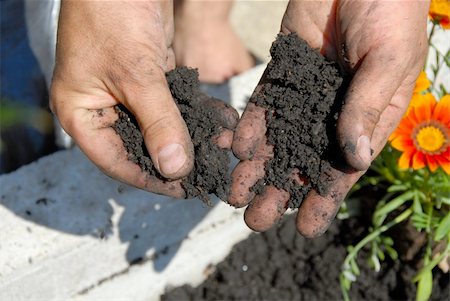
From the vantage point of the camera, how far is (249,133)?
1.89 m

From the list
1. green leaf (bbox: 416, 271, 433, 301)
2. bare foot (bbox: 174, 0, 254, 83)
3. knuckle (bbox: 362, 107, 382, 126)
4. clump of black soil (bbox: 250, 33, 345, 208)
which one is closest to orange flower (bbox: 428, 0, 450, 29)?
clump of black soil (bbox: 250, 33, 345, 208)

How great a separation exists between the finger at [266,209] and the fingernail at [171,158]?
289mm

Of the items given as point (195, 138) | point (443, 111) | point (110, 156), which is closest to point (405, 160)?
point (443, 111)

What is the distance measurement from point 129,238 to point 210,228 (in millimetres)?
311

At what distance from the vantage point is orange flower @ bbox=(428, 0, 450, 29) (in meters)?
1.97

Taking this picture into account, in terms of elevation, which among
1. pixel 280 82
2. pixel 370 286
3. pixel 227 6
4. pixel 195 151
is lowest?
pixel 370 286

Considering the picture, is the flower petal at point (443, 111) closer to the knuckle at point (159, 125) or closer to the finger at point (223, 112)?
the finger at point (223, 112)

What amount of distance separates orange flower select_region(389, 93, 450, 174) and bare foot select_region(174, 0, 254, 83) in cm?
123

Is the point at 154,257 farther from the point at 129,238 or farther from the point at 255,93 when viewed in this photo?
the point at 255,93

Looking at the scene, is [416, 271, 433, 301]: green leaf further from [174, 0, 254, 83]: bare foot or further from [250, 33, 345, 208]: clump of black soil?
[174, 0, 254, 83]: bare foot

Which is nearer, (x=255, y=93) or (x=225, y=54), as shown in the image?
(x=255, y=93)

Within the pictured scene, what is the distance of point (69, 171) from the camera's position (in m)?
2.28

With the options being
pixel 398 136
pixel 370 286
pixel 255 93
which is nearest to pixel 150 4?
pixel 255 93

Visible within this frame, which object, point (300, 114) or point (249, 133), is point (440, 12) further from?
point (249, 133)
